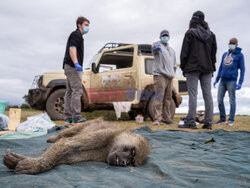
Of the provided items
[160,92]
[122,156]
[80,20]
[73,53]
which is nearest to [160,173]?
[122,156]

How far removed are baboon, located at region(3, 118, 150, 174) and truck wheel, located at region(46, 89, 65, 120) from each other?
5.59 m

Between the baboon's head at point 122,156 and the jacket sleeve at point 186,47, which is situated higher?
the jacket sleeve at point 186,47

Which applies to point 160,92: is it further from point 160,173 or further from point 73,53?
point 160,173

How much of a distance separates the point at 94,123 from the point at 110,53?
535cm

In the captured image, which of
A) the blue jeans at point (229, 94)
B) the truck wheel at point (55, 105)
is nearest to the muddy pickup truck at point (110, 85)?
the truck wheel at point (55, 105)

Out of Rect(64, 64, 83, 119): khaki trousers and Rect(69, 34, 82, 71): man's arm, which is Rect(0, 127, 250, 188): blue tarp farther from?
Rect(69, 34, 82, 71): man's arm

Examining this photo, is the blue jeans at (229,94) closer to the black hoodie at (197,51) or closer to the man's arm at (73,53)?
the black hoodie at (197,51)

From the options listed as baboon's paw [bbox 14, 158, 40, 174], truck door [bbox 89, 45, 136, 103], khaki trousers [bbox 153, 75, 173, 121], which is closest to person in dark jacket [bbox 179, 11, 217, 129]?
khaki trousers [bbox 153, 75, 173, 121]

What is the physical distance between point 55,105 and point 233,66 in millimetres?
5888

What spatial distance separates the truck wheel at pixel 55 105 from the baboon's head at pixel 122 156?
19.3ft

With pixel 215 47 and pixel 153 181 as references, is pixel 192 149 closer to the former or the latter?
pixel 153 181

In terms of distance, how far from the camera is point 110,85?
26.7 ft

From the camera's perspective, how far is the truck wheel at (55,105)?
7863 millimetres

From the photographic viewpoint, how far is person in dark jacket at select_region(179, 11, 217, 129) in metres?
5.86
